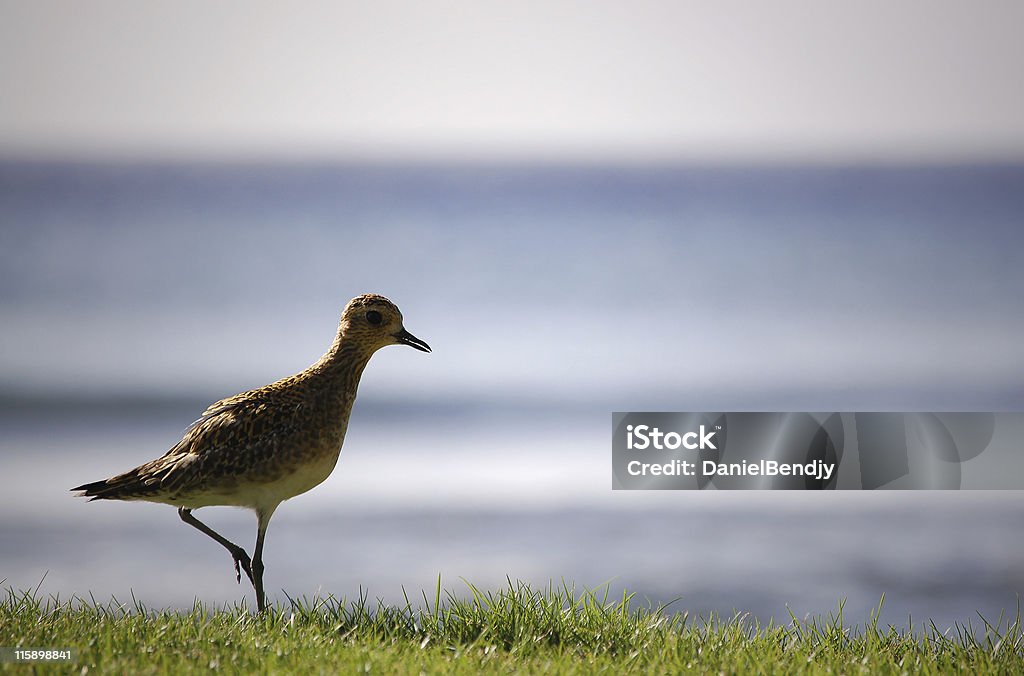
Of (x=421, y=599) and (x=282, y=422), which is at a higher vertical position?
(x=282, y=422)

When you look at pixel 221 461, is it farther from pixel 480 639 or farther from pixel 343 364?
pixel 480 639

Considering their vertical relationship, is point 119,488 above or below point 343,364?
below

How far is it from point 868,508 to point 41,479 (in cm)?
365

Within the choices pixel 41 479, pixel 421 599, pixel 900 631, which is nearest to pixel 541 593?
pixel 421 599

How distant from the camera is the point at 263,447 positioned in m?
2.85

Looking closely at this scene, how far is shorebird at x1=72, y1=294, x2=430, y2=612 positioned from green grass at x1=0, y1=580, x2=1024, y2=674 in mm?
291

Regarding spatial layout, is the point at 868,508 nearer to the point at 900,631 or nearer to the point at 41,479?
the point at 900,631

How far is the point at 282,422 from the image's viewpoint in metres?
2.88

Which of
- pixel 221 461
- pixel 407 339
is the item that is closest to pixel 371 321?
pixel 407 339

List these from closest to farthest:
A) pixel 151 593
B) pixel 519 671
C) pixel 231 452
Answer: pixel 519 671
pixel 231 452
pixel 151 593

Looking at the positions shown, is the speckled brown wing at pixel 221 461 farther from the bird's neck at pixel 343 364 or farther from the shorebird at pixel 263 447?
the bird's neck at pixel 343 364

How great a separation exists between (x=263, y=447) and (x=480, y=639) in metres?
0.80

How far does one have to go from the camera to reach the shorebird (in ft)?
9.34

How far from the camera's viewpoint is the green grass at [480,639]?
2.48 metres
